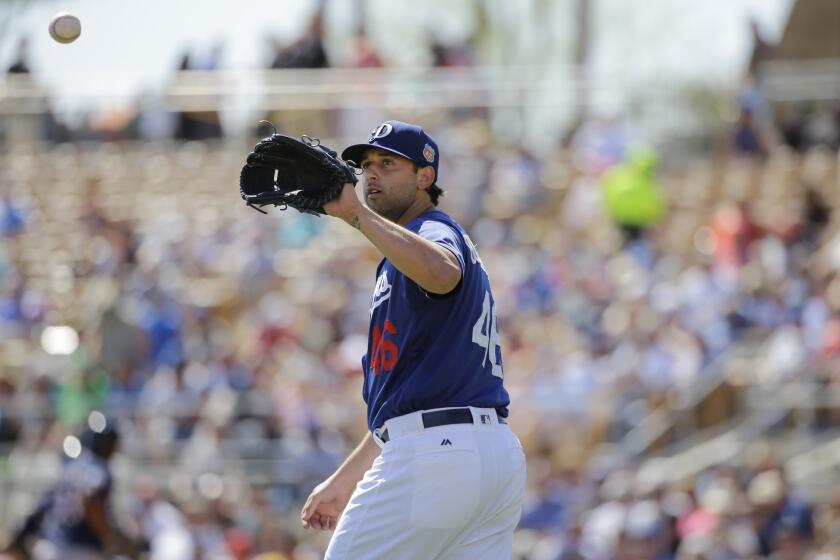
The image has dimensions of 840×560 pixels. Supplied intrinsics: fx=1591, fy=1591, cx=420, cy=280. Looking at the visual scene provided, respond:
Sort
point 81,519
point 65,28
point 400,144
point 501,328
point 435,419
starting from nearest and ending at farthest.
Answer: point 435,419, point 400,144, point 65,28, point 81,519, point 501,328

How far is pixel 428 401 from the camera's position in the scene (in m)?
5.62

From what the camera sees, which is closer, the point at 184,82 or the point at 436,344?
the point at 436,344

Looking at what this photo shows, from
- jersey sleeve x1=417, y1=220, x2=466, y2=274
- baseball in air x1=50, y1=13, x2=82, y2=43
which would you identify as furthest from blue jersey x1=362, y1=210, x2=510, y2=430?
baseball in air x1=50, y1=13, x2=82, y2=43

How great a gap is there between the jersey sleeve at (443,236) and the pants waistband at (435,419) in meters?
0.51

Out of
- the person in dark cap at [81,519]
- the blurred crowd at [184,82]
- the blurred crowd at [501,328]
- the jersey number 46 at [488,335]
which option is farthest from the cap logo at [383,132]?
the blurred crowd at [184,82]

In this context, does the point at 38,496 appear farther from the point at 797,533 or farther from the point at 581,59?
the point at 581,59

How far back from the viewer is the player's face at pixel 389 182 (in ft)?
19.1

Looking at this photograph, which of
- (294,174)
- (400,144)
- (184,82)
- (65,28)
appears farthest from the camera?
(184,82)

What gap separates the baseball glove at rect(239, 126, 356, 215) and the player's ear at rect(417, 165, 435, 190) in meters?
0.42

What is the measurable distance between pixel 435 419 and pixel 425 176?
909mm

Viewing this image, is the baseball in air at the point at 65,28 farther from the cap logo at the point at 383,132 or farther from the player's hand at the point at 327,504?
the player's hand at the point at 327,504

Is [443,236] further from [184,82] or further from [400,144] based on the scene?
[184,82]

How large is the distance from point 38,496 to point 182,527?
6.36 ft

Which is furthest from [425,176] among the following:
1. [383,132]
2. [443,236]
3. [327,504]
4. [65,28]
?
[65,28]
